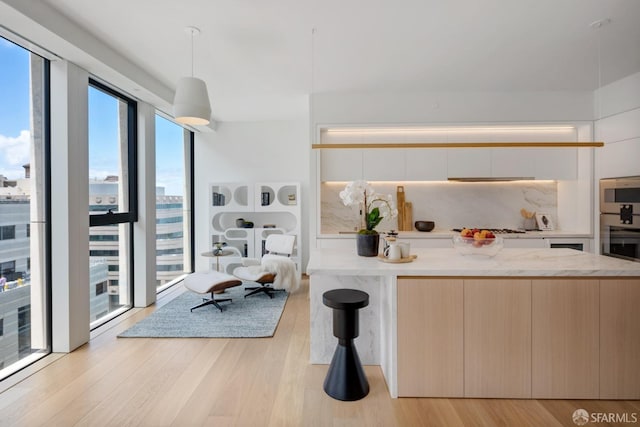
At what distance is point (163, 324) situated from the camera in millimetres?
3652

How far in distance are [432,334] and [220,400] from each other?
1.48 meters

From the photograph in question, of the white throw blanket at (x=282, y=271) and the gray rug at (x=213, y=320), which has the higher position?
the white throw blanket at (x=282, y=271)

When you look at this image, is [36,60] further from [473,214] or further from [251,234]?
[473,214]

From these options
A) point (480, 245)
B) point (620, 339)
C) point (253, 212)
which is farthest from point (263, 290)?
point (620, 339)

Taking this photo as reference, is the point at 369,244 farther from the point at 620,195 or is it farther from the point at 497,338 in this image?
the point at 620,195

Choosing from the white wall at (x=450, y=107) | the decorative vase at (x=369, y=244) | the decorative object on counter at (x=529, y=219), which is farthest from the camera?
the decorative object on counter at (x=529, y=219)

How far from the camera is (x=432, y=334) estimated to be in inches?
89.0

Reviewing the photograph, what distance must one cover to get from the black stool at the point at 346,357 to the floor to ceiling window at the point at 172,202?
3554mm

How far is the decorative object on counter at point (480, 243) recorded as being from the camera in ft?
7.99

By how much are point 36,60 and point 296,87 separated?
2.52m

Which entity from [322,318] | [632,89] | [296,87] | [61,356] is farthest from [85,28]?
[632,89]

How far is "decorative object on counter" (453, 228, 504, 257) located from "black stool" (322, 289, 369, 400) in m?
0.86

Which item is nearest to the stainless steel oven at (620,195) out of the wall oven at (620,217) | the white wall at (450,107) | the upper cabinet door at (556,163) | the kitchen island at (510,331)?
the wall oven at (620,217)

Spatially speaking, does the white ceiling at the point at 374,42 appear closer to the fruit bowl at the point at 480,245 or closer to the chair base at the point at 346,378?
the fruit bowl at the point at 480,245
